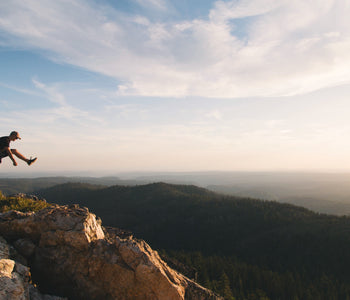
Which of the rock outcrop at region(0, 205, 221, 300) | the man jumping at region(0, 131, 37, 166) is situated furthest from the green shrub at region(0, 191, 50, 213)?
the rock outcrop at region(0, 205, 221, 300)

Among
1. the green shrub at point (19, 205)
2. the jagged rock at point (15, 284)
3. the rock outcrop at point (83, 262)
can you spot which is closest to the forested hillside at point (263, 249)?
the green shrub at point (19, 205)

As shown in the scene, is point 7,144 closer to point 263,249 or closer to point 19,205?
point 19,205

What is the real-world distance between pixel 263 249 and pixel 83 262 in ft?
485

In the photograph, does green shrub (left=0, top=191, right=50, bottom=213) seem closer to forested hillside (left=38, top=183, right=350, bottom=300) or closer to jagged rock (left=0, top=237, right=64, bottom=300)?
jagged rock (left=0, top=237, right=64, bottom=300)

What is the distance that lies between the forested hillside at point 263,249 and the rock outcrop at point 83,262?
4923 cm

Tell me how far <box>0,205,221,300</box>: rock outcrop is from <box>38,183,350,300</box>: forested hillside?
49.2 m

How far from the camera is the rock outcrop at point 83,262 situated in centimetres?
1039

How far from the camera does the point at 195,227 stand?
187375mm

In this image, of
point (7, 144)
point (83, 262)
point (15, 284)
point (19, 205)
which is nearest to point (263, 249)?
point (19, 205)

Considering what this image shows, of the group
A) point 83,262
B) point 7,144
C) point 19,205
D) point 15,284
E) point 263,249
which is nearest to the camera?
point 15,284

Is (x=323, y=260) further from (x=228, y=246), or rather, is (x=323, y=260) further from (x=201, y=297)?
(x=201, y=297)

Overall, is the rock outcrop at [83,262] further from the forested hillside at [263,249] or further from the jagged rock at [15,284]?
the forested hillside at [263,249]

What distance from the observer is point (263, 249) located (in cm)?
→ 13900

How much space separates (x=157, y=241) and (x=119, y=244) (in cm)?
16608
